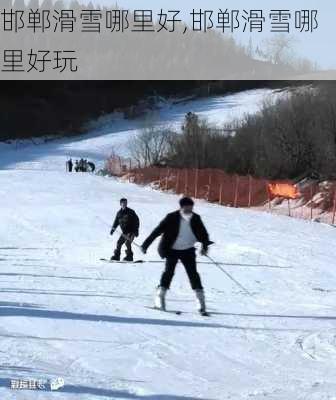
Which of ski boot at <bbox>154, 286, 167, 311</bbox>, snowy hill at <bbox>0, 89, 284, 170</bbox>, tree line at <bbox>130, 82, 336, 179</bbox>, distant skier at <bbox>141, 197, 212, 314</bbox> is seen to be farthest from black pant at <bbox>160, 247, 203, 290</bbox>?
snowy hill at <bbox>0, 89, 284, 170</bbox>

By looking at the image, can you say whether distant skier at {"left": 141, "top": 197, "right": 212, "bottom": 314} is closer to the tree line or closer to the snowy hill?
the tree line

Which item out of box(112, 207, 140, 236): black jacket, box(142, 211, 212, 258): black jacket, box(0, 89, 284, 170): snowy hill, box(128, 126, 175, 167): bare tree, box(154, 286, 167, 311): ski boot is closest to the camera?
box(142, 211, 212, 258): black jacket

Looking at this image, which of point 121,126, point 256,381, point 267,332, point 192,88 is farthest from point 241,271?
point 192,88

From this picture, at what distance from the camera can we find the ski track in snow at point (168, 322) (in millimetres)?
6551

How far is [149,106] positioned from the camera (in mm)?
110625

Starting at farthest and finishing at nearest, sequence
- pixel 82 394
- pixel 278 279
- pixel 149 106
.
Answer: pixel 149 106 → pixel 278 279 → pixel 82 394

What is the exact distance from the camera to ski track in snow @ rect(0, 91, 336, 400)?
21.5 ft

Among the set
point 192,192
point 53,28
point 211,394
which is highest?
point 53,28

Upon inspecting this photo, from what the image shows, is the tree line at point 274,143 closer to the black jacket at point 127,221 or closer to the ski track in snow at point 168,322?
the ski track in snow at point 168,322

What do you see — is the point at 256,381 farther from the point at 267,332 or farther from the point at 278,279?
the point at 278,279

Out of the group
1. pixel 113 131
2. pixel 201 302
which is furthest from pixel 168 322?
pixel 113 131

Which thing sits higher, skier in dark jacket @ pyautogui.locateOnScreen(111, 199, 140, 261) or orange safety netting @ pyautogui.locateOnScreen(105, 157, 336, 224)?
skier in dark jacket @ pyautogui.locateOnScreen(111, 199, 140, 261)

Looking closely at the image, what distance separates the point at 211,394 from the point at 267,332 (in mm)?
2778

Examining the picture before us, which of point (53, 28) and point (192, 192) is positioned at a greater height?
point (53, 28)
